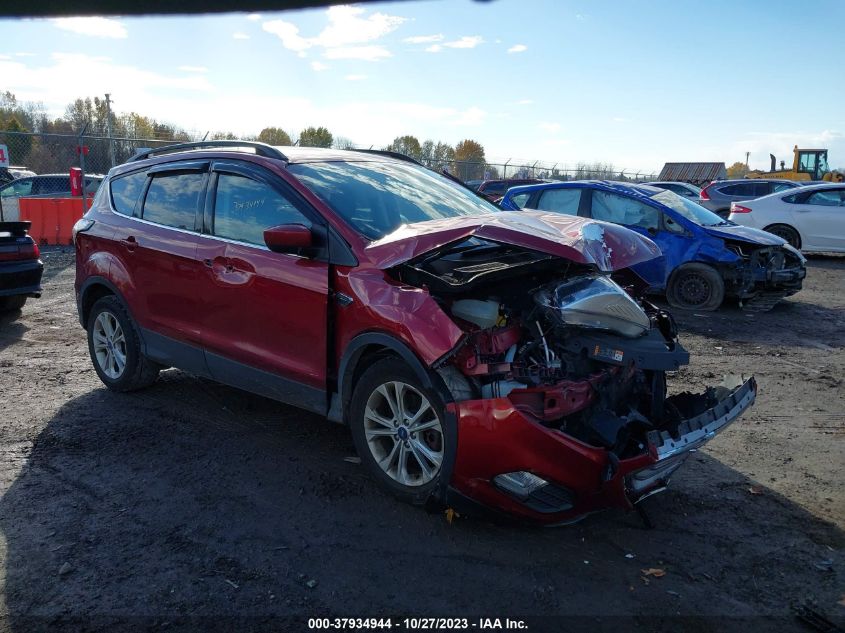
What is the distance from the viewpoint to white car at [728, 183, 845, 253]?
46.4 feet

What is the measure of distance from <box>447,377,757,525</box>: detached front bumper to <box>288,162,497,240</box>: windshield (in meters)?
1.38

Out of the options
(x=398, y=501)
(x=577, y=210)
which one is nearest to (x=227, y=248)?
(x=398, y=501)

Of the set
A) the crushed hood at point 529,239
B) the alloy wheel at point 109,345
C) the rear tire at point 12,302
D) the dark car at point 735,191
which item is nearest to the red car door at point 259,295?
the crushed hood at point 529,239

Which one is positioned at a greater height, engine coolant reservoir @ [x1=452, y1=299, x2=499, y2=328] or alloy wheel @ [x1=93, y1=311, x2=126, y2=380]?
engine coolant reservoir @ [x1=452, y1=299, x2=499, y2=328]

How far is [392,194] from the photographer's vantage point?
177 inches

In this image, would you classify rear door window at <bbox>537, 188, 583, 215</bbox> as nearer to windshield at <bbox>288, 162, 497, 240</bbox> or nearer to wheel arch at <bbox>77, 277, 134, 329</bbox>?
windshield at <bbox>288, 162, 497, 240</bbox>

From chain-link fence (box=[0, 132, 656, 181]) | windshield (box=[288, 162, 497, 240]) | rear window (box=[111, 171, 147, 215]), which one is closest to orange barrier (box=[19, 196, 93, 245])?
chain-link fence (box=[0, 132, 656, 181])

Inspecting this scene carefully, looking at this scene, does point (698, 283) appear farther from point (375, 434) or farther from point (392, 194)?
point (375, 434)

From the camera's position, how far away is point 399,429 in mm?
3652

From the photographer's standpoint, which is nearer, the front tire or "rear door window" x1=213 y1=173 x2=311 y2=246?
the front tire

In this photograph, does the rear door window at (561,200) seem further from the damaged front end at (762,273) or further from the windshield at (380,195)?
the windshield at (380,195)

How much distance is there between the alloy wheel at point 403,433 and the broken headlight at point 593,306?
822 mm

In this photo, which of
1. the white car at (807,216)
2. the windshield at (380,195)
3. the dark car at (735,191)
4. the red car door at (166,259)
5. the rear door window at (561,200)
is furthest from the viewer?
the dark car at (735,191)

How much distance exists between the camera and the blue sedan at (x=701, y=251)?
351 inches
